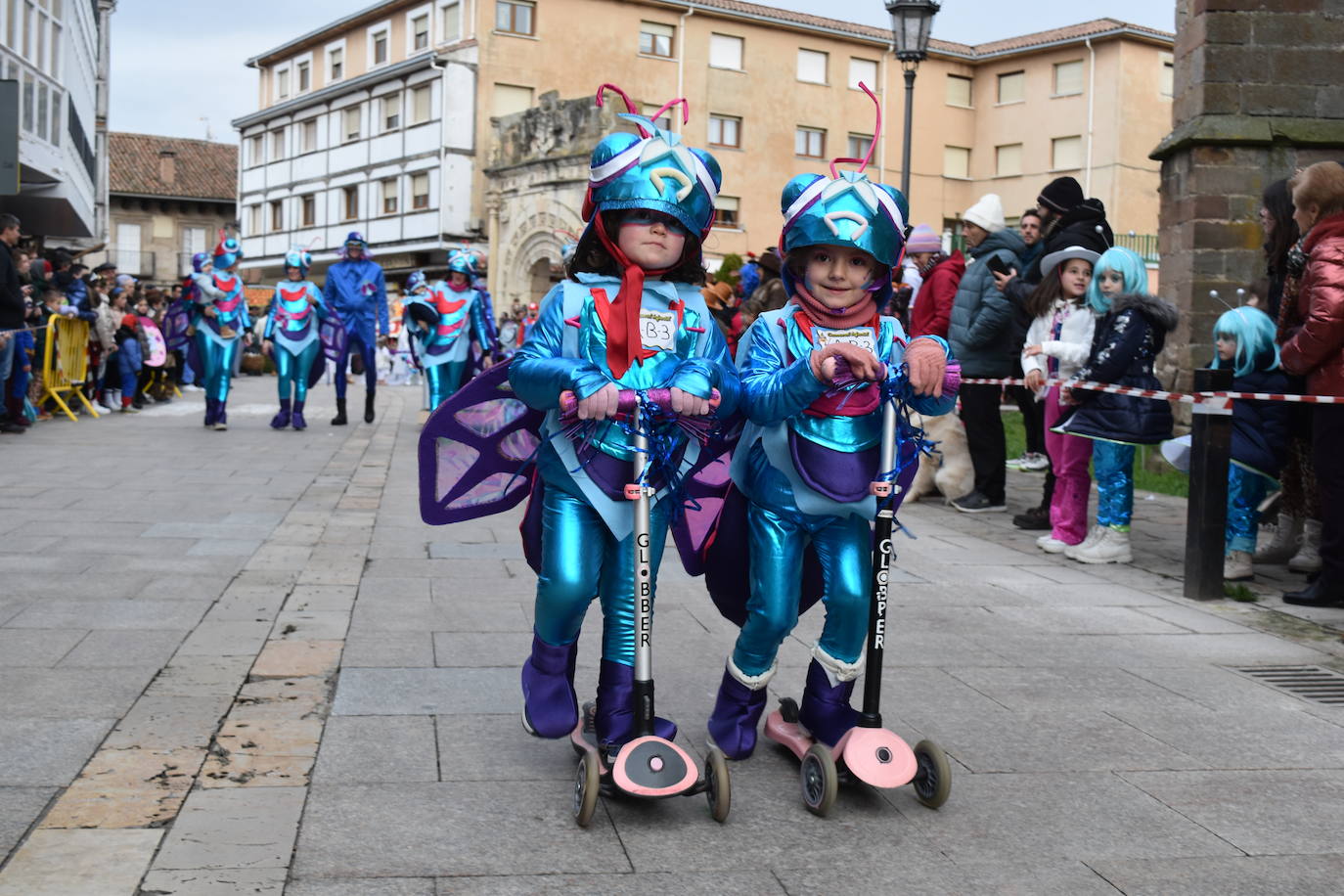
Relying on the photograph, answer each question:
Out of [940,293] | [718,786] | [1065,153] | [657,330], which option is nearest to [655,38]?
[1065,153]

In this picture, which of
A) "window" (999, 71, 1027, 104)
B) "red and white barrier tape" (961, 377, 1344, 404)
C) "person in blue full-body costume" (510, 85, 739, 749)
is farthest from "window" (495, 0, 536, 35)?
"person in blue full-body costume" (510, 85, 739, 749)

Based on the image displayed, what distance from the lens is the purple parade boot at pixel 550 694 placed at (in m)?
3.99

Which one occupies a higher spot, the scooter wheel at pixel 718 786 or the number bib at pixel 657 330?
the number bib at pixel 657 330

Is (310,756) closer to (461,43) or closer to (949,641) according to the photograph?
(949,641)

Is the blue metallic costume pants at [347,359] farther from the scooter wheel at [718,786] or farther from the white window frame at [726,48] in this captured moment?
the white window frame at [726,48]

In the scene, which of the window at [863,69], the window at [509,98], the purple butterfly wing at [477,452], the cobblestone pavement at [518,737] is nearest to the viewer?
the cobblestone pavement at [518,737]

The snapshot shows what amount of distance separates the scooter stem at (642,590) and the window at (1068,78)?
49.3 meters

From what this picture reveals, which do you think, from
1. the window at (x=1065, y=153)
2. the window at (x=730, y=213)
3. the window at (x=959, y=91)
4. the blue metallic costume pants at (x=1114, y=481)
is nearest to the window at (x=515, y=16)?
the window at (x=730, y=213)

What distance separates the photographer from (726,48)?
48.4 m

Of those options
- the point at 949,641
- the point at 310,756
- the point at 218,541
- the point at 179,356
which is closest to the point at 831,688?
the point at 310,756

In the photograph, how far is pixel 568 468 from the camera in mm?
3836

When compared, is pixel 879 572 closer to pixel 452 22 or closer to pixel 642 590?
pixel 642 590

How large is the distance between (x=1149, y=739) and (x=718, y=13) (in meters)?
46.0

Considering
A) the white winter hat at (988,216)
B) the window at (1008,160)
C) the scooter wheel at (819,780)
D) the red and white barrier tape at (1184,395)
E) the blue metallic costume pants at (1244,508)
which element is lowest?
the scooter wheel at (819,780)
